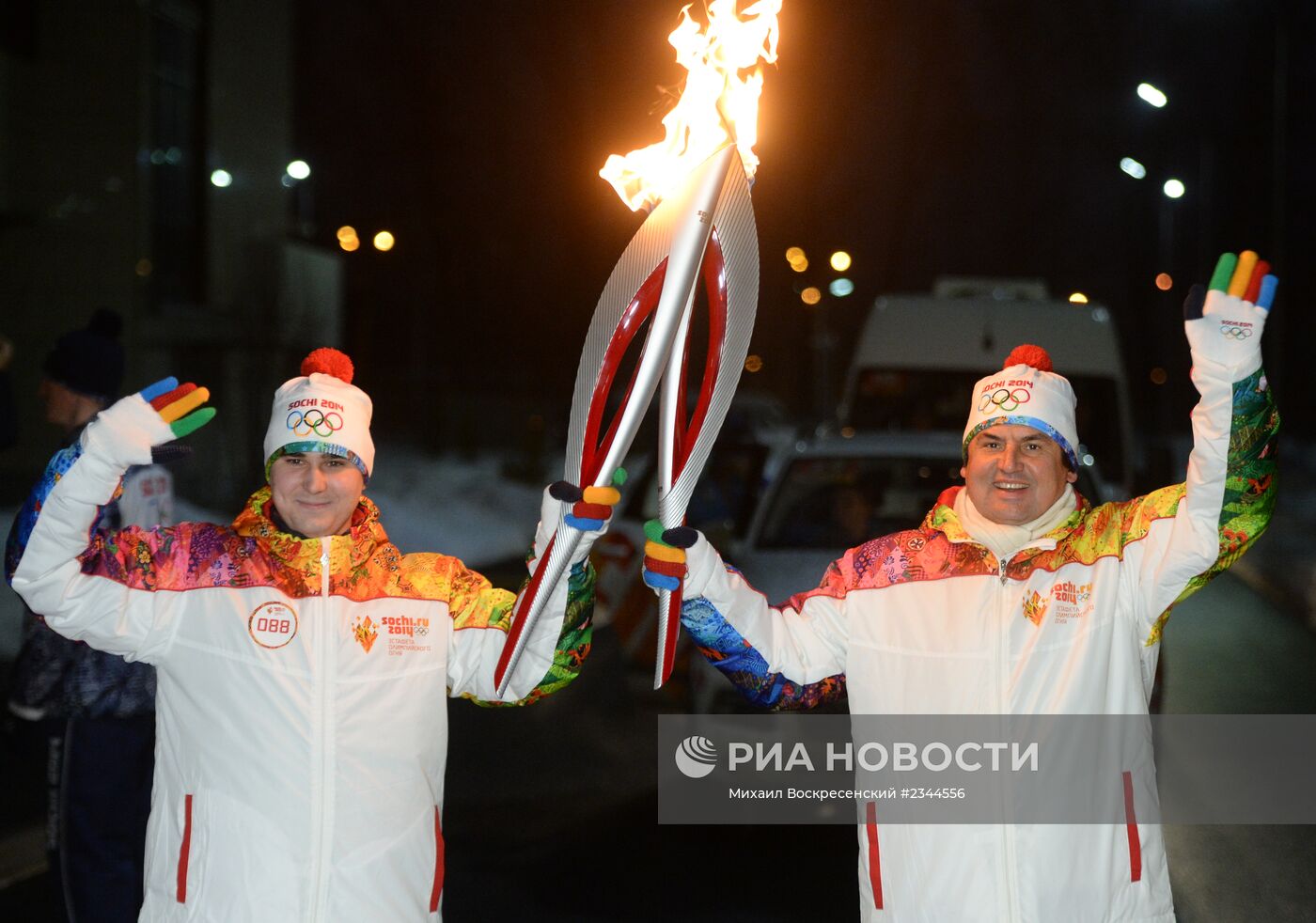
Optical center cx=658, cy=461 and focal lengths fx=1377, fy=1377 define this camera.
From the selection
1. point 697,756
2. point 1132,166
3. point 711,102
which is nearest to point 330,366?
point 711,102

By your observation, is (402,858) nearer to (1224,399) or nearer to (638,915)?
(1224,399)

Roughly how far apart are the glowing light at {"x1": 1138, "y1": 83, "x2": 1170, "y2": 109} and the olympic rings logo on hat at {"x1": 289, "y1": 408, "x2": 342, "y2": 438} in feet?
39.5

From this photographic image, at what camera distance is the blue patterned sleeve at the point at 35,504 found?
250 centimetres

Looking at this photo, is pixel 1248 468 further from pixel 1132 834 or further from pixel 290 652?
pixel 290 652

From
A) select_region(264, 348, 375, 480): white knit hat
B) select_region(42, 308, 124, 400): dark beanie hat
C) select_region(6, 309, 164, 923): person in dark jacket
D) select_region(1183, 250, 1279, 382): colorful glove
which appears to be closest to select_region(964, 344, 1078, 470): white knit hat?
select_region(1183, 250, 1279, 382): colorful glove

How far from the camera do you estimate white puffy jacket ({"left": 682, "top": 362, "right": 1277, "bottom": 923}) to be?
2527 millimetres

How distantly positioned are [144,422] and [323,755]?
0.69 meters

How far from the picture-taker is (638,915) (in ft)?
14.9

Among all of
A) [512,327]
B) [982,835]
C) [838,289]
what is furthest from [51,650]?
[838,289]

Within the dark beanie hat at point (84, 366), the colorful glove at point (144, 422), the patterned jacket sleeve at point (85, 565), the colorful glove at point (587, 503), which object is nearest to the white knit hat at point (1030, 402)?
the colorful glove at point (587, 503)

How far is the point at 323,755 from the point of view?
2520 mm

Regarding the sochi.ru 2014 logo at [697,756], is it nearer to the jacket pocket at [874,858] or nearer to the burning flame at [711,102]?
the jacket pocket at [874,858]

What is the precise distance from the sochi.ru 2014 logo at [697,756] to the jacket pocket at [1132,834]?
8.47 ft

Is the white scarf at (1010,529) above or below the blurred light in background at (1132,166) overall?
below
